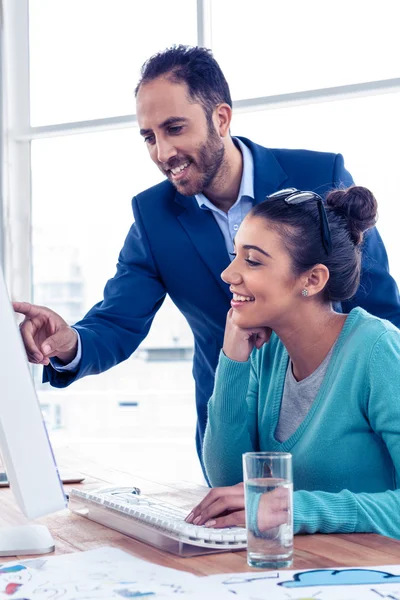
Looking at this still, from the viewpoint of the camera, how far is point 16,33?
4145mm

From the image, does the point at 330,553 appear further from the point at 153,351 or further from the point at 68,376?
the point at 153,351

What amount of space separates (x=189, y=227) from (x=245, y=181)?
20 centimetres

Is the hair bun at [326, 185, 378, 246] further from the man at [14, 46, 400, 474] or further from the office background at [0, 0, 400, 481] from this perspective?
the office background at [0, 0, 400, 481]

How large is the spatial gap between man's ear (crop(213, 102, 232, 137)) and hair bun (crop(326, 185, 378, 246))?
486 millimetres

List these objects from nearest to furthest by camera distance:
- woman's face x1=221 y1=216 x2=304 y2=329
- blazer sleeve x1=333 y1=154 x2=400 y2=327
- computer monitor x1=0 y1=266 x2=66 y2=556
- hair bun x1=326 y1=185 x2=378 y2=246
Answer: computer monitor x1=0 y1=266 x2=66 y2=556
woman's face x1=221 y1=216 x2=304 y2=329
hair bun x1=326 y1=185 x2=378 y2=246
blazer sleeve x1=333 y1=154 x2=400 y2=327

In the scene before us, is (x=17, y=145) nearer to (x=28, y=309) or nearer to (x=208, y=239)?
(x=208, y=239)

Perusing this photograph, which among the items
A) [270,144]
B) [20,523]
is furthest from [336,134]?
[20,523]

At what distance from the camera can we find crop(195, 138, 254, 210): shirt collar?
2191mm

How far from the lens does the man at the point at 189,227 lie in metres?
2.05

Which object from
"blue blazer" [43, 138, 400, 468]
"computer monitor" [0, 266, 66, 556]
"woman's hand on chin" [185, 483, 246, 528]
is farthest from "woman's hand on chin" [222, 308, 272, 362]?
"computer monitor" [0, 266, 66, 556]

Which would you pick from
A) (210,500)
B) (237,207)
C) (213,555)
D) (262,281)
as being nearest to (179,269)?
(237,207)

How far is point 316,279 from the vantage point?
1.72m

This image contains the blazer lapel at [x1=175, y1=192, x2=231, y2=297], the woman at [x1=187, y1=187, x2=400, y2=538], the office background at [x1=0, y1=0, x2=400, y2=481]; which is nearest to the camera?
the woman at [x1=187, y1=187, x2=400, y2=538]

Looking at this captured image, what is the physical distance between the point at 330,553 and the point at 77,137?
Answer: 323cm
